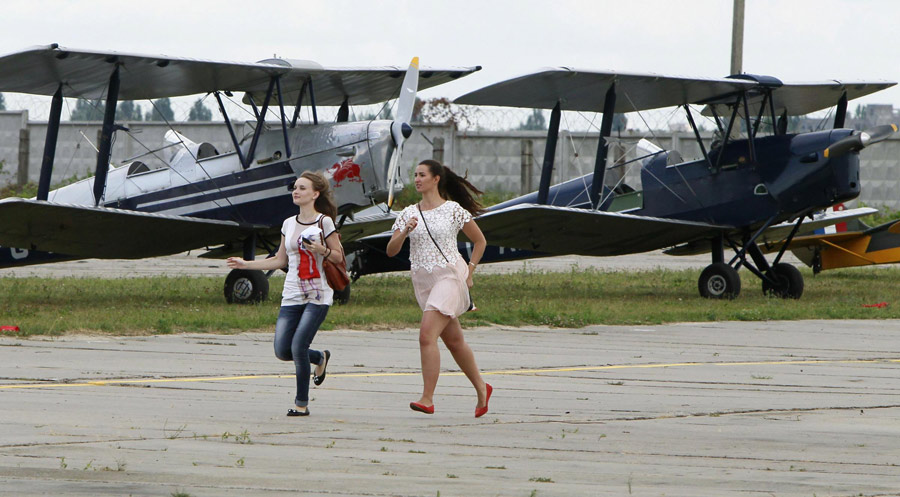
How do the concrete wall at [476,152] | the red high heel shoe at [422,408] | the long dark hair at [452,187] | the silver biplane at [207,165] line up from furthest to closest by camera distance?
the concrete wall at [476,152], the silver biplane at [207,165], the long dark hair at [452,187], the red high heel shoe at [422,408]

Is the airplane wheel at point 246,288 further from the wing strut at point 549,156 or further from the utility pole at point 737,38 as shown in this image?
the utility pole at point 737,38

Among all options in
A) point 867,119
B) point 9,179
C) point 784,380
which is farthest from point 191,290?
point 867,119

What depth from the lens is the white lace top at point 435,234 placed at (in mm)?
7254

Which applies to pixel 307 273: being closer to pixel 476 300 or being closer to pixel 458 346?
pixel 458 346

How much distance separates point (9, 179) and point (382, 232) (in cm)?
1710

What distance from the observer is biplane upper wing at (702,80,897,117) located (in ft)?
57.7

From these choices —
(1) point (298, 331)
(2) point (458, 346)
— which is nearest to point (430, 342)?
(2) point (458, 346)

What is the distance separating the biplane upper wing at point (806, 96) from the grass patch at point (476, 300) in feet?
9.22

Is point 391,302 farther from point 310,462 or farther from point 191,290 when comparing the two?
point 310,462

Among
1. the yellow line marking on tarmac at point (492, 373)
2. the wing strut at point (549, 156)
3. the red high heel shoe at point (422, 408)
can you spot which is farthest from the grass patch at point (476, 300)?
the red high heel shoe at point (422, 408)

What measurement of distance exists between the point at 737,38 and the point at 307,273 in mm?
19922

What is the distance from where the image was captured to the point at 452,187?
301 inches

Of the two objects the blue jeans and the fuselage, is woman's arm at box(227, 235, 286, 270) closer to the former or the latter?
the blue jeans

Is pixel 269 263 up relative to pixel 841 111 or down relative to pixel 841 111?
down
